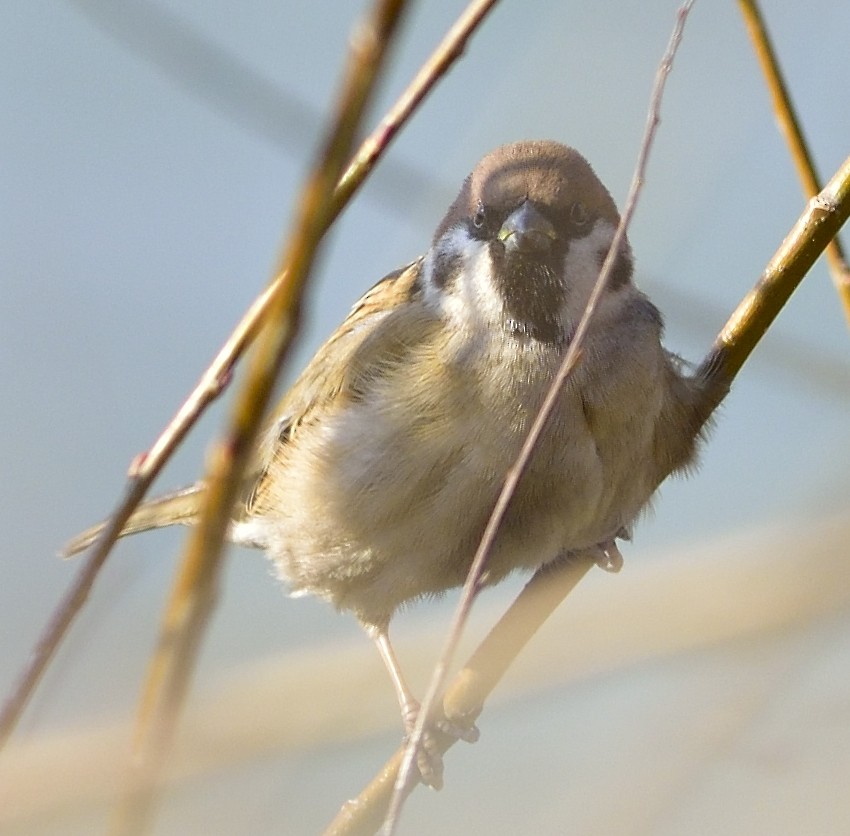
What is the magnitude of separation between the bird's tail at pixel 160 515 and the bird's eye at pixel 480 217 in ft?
4.24

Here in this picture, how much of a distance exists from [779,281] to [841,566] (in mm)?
981

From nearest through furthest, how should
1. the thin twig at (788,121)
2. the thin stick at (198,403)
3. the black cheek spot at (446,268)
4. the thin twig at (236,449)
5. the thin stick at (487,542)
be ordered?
the thin twig at (236,449) < the thin stick at (198,403) < the thin stick at (487,542) < the thin twig at (788,121) < the black cheek spot at (446,268)

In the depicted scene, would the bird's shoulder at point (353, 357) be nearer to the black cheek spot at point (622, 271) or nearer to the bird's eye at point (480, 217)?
the bird's eye at point (480, 217)

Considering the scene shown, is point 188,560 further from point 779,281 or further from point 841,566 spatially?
point 779,281

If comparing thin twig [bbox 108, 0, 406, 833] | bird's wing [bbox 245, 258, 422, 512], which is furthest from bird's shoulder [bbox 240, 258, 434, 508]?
thin twig [bbox 108, 0, 406, 833]

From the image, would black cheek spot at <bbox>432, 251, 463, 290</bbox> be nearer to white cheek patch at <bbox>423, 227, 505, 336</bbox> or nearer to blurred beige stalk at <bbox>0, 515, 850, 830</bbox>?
white cheek patch at <bbox>423, 227, 505, 336</bbox>

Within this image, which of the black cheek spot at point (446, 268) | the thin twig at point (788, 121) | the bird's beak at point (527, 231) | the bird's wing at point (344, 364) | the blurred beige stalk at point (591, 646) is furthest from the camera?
the bird's wing at point (344, 364)

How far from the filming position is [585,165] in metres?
2.94

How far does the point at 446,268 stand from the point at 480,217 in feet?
0.63

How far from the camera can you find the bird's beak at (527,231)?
9.21 feet

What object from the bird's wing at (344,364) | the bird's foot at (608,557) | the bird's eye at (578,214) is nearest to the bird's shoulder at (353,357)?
the bird's wing at (344,364)

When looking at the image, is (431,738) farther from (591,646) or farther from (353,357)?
(591,646)

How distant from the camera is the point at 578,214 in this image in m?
2.89

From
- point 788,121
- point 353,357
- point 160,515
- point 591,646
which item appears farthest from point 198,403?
point 160,515
